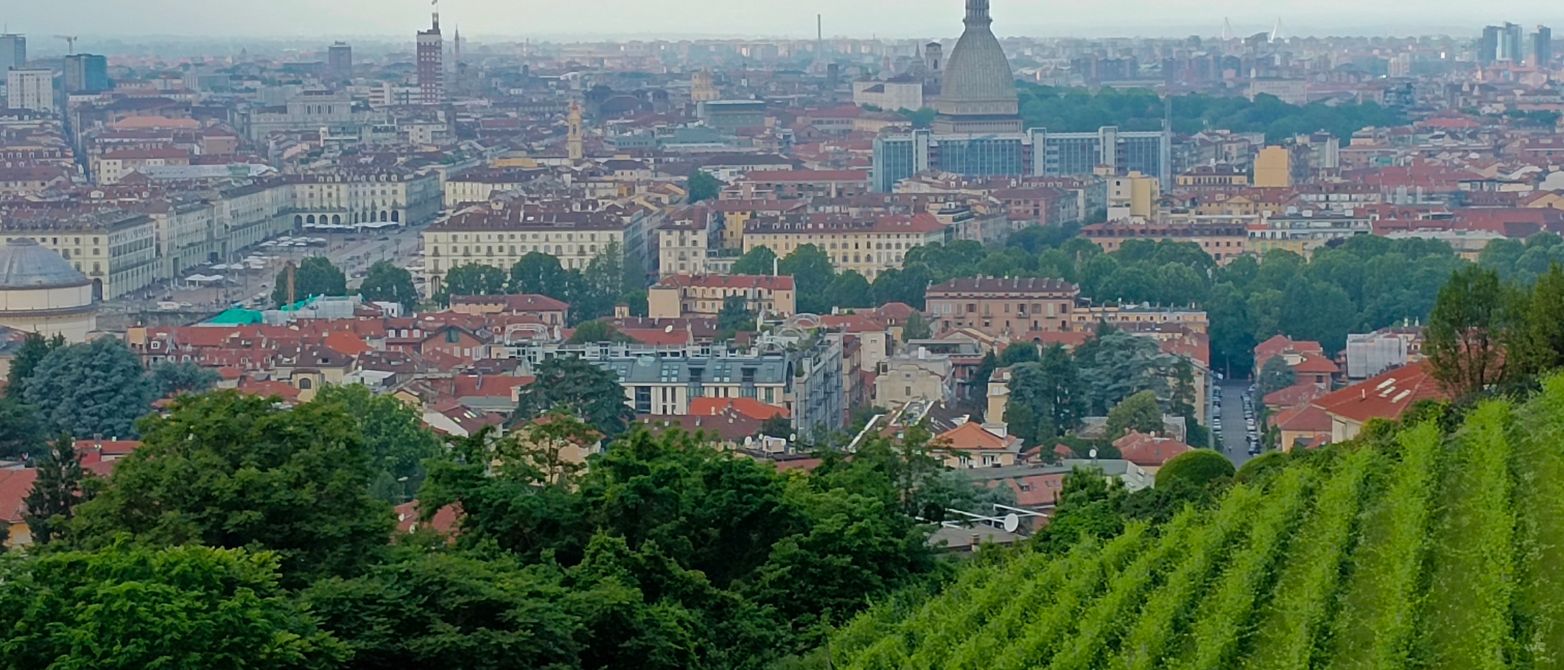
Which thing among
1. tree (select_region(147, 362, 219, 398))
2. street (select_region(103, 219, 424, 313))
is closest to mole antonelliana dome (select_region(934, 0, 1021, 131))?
street (select_region(103, 219, 424, 313))

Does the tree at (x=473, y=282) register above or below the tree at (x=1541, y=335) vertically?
below

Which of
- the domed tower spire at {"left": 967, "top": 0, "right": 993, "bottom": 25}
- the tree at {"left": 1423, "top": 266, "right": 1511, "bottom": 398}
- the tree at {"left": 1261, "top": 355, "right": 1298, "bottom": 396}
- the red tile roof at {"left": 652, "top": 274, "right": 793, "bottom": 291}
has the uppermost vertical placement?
the domed tower spire at {"left": 967, "top": 0, "right": 993, "bottom": 25}

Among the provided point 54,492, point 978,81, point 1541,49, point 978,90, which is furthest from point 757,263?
point 1541,49

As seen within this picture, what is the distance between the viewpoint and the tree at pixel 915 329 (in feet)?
138

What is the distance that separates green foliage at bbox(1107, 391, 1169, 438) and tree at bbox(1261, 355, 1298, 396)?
15.8 ft

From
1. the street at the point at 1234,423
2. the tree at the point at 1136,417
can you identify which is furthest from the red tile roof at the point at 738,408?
the street at the point at 1234,423

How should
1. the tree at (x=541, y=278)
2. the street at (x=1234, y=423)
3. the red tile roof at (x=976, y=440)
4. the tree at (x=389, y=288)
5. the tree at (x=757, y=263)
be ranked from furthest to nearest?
the tree at (x=757, y=263) → the tree at (x=541, y=278) → the tree at (x=389, y=288) → the street at (x=1234, y=423) → the red tile roof at (x=976, y=440)

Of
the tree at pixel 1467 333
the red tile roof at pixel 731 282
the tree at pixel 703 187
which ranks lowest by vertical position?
the red tile roof at pixel 731 282

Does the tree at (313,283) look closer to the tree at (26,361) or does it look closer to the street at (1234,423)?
the tree at (26,361)

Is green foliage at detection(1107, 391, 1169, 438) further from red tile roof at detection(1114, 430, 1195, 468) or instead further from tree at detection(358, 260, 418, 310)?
tree at detection(358, 260, 418, 310)

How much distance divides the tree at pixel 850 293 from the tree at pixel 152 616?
3458 centimetres

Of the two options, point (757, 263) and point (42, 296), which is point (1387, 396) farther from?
point (757, 263)

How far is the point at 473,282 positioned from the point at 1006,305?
9245 millimetres

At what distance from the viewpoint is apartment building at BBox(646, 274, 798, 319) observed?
4681 cm
